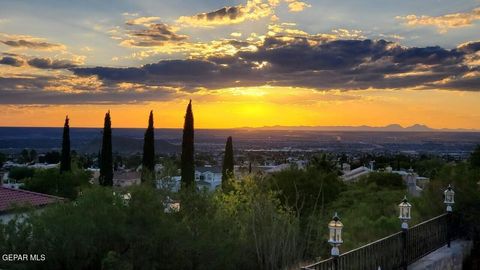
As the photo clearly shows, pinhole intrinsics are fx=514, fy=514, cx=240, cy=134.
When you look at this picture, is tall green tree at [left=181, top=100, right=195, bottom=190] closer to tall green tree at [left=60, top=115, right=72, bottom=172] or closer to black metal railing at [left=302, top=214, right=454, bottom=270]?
tall green tree at [left=60, top=115, right=72, bottom=172]

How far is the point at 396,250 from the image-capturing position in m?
9.09

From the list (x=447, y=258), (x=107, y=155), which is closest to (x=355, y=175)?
(x=107, y=155)

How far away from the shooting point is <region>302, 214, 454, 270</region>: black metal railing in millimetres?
7594

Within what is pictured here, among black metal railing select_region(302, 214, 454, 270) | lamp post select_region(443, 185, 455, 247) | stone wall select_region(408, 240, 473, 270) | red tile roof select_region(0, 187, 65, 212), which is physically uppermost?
lamp post select_region(443, 185, 455, 247)

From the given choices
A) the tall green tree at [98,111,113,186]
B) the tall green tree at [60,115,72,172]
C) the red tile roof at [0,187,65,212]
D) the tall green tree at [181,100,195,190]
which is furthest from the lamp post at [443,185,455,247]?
the tall green tree at [60,115,72,172]

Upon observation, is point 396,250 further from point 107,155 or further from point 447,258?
point 107,155

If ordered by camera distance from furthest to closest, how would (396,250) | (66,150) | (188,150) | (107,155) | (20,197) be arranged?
(66,150) < (107,155) < (188,150) < (20,197) < (396,250)

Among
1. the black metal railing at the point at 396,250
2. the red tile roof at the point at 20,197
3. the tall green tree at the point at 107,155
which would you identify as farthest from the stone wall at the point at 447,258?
the tall green tree at the point at 107,155

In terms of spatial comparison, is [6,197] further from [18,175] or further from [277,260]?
[18,175]

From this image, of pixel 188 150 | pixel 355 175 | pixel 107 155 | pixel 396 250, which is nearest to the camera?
pixel 396 250

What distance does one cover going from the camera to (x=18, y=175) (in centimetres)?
5594

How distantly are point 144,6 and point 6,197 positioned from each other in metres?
8.31

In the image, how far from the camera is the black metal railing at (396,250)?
7594 millimetres

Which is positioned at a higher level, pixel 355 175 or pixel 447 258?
pixel 447 258
